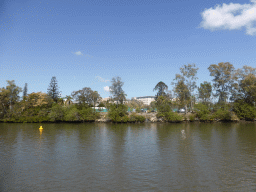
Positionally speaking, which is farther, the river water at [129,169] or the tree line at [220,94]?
the tree line at [220,94]

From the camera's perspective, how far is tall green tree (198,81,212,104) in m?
76.9

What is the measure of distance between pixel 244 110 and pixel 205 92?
588 inches

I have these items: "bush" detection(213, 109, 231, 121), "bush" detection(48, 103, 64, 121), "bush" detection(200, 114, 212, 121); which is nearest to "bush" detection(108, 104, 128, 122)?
"bush" detection(48, 103, 64, 121)

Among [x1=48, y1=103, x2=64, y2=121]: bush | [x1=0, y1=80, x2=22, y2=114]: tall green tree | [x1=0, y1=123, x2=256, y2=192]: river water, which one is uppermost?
[x1=0, y1=80, x2=22, y2=114]: tall green tree

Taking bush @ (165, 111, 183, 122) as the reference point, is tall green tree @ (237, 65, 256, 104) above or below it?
above

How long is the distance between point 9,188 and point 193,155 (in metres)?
16.8

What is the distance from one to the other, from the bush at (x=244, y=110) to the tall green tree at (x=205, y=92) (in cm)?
1015

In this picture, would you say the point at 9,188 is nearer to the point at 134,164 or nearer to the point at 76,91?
the point at 134,164

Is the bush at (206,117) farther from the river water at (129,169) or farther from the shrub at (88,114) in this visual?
the river water at (129,169)

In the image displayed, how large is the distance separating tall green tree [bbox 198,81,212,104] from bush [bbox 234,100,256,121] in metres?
10.2

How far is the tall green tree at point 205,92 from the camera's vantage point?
252 ft

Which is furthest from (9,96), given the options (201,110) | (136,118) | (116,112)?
(201,110)

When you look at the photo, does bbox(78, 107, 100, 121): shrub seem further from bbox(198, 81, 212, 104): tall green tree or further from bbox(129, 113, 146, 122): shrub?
bbox(198, 81, 212, 104): tall green tree

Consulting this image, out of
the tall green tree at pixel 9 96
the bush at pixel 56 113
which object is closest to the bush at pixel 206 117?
the bush at pixel 56 113
